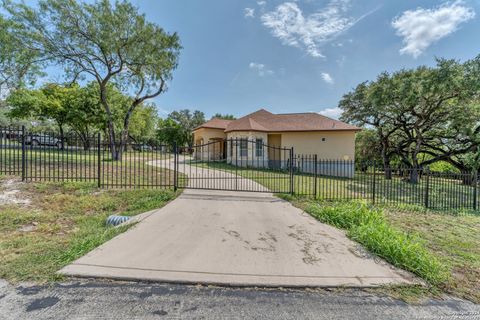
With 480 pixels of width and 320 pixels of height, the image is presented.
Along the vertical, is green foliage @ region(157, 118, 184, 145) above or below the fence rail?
above

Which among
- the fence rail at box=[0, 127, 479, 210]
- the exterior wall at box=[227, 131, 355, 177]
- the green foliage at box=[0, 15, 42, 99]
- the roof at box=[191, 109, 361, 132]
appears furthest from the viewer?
the roof at box=[191, 109, 361, 132]

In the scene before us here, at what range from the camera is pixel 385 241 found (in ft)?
12.8

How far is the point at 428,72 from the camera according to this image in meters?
13.7

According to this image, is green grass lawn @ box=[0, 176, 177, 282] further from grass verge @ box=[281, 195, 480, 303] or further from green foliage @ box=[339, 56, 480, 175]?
green foliage @ box=[339, 56, 480, 175]

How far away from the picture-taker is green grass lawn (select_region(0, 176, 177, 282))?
3027 millimetres

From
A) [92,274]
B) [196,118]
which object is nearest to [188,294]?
[92,274]

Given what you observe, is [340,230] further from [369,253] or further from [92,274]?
[92,274]

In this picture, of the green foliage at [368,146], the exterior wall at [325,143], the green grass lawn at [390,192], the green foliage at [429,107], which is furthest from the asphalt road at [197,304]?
the green foliage at [368,146]

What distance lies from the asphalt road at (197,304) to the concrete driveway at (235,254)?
18 cm

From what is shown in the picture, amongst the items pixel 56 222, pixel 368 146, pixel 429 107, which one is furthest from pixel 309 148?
pixel 56 222

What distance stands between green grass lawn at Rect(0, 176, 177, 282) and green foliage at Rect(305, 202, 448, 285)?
4822 millimetres

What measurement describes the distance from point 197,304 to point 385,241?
3543mm

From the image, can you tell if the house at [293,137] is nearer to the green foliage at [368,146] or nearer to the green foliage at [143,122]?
the green foliage at [368,146]

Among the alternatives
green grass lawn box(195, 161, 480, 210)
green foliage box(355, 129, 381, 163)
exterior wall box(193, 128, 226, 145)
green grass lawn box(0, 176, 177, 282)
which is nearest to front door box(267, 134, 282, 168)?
exterior wall box(193, 128, 226, 145)
